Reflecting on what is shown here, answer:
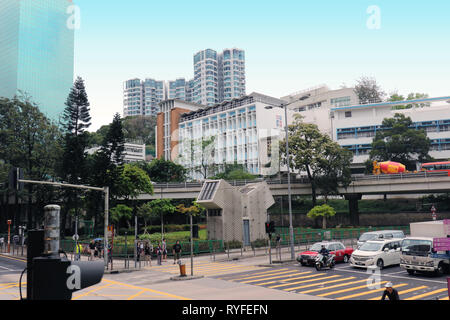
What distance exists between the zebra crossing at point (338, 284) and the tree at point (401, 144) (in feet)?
184

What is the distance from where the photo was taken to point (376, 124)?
8338 centimetres

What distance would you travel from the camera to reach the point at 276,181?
2506 inches

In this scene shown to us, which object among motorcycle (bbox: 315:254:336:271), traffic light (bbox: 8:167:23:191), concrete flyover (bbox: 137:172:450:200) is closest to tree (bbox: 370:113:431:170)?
concrete flyover (bbox: 137:172:450:200)

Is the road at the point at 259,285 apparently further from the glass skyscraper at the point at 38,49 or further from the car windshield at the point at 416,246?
the glass skyscraper at the point at 38,49

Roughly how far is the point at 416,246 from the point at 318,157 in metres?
39.5

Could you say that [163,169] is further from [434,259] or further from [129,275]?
[434,259]

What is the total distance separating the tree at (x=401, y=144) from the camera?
71.4 m

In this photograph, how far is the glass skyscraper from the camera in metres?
90.5

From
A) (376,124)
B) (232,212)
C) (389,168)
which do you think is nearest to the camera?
(232,212)

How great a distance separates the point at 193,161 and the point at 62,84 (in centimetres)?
3868

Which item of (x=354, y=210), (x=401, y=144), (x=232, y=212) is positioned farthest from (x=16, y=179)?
(x=401, y=144)

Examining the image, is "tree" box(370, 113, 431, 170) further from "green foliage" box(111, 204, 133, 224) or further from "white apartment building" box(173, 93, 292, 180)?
"green foliage" box(111, 204, 133, 224)

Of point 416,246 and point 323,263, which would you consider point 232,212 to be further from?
point 416,246
